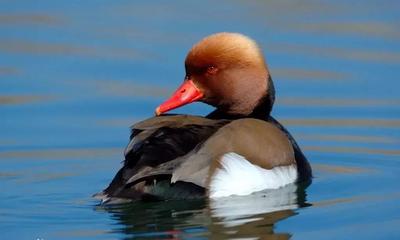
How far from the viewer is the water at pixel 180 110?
8891 mm

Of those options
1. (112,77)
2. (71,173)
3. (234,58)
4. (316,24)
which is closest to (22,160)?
(71,173)

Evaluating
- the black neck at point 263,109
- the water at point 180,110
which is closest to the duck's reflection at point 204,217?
the water at point 180,110

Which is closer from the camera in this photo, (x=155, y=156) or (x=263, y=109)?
(x=155, y=156)

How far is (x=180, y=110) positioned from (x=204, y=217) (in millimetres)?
3599

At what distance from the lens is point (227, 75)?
394 inches

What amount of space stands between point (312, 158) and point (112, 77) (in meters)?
2.85

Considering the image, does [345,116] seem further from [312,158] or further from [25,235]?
[25,235]

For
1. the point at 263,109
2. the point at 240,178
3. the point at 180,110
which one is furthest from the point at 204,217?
the point at 180,110

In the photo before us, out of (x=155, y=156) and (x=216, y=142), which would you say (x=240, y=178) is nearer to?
(x=216, y=142)

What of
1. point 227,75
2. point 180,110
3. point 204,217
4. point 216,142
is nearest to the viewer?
point 204,217

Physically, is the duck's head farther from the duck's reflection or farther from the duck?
the duck's reflection

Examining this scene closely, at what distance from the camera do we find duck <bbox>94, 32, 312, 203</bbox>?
8922 millimetres

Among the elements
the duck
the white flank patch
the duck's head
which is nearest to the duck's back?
the duck

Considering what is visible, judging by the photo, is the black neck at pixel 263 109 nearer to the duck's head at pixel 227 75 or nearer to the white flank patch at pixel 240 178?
the duck's head at pixel 227 75
